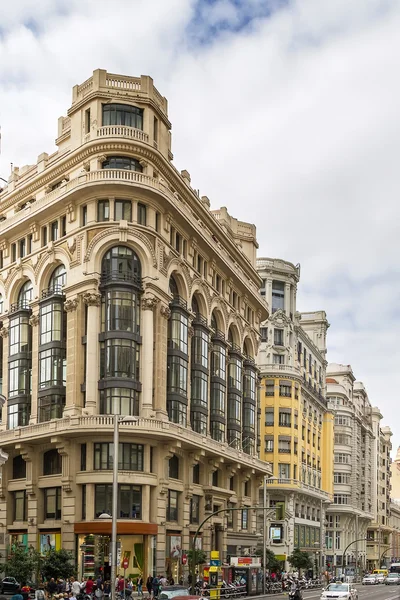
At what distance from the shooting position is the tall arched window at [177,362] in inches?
2709

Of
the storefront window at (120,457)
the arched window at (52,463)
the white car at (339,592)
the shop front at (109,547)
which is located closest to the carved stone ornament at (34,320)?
the arched window at (52,463)

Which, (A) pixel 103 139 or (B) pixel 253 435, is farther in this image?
(B) pixel 253 435

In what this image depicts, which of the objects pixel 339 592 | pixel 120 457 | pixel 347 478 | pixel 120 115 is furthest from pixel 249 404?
pixel 347 478

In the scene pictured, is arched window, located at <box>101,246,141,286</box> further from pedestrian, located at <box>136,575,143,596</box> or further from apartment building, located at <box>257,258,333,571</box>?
apartment building, located at <box>257,258,333,571</box>

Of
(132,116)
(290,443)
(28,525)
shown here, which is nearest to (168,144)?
(132,116)

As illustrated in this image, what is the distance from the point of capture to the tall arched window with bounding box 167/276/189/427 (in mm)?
68812

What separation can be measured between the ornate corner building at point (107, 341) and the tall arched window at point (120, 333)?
10 centimetres

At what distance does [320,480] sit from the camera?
405 feet

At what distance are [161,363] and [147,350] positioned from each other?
1873 millimetres

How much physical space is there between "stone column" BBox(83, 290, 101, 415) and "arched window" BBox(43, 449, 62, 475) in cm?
519

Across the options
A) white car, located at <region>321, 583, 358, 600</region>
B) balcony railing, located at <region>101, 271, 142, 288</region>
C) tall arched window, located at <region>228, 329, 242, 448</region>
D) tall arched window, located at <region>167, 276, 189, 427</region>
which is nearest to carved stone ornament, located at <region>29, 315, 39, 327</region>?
balcony railing, located at <region>101, 271, 142, 288</region>

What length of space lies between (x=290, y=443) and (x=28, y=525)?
45512mm

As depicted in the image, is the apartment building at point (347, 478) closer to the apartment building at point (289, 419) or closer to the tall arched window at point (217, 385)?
the apartment building at point (289, 419)

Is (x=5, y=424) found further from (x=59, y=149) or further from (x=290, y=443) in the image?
(x=290, y=443)
